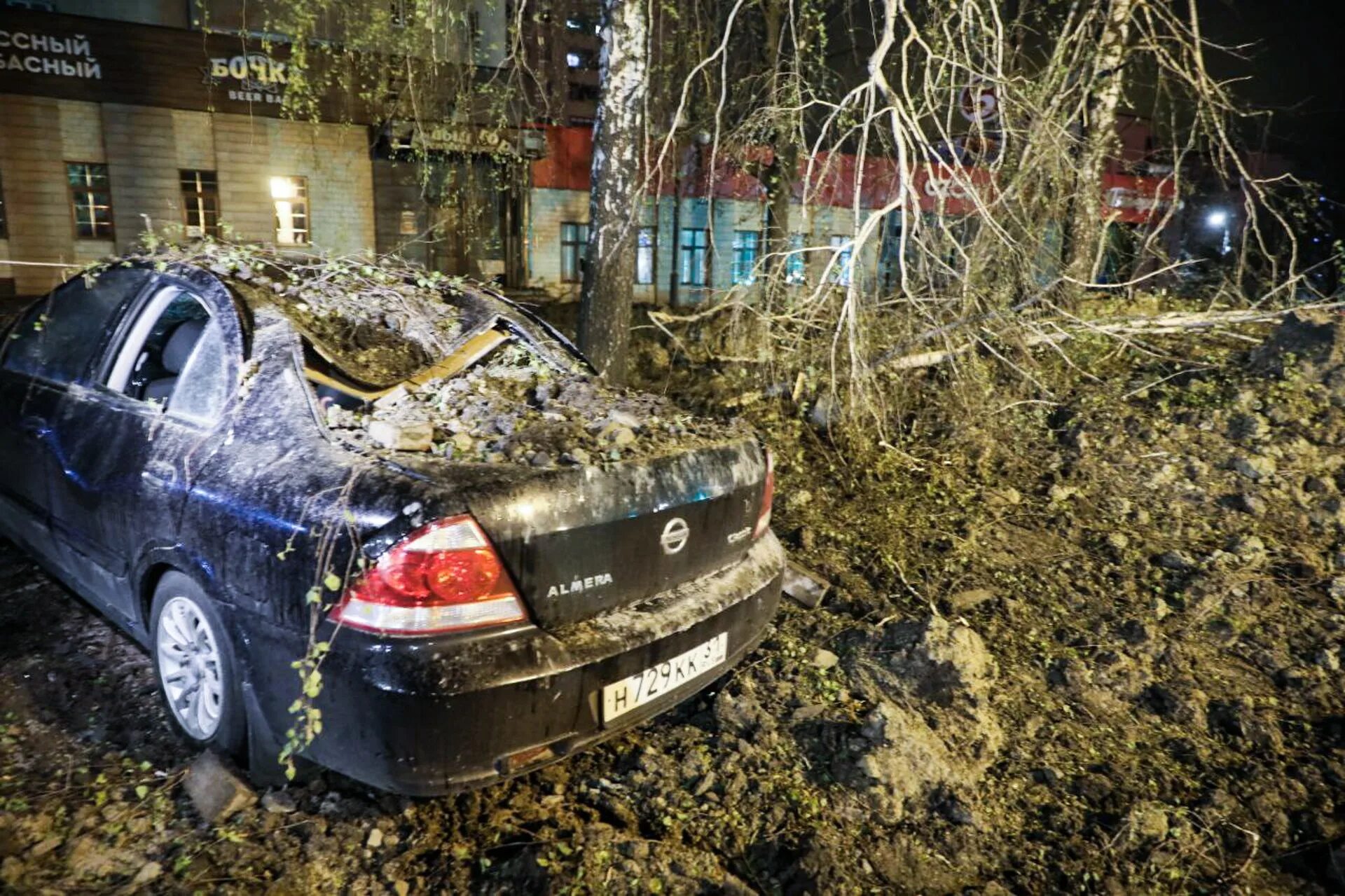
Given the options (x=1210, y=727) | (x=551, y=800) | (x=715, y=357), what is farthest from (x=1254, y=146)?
(x=551, y=800)

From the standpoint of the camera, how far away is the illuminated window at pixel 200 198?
Result: 16.1m

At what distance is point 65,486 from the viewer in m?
3.21

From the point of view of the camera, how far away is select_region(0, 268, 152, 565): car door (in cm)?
335

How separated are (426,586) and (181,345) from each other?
175 centimetres

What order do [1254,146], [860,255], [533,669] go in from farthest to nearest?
Result: [1254,146] < [860,255] < [533,669]

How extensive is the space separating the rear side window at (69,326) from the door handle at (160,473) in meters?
0.91

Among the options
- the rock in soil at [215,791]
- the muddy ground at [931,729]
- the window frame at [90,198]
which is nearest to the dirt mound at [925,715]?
the muddy ground at [931,729]

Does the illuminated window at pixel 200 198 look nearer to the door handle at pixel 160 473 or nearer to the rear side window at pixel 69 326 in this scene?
the rear side window at pixel 69 326

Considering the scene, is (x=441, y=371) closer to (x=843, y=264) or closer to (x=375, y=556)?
(x=375, y=556)

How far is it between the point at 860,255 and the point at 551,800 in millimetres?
4164

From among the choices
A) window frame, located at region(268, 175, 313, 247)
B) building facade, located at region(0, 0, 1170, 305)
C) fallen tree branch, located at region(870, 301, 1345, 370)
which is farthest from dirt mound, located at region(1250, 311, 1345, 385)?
window frame, located at region(268, 175, 313, 247)

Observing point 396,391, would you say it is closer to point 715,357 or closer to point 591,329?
point 591,329

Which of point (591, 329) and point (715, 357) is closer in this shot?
point (591, 329)

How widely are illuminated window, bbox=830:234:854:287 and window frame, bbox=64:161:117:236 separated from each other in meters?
16.0
